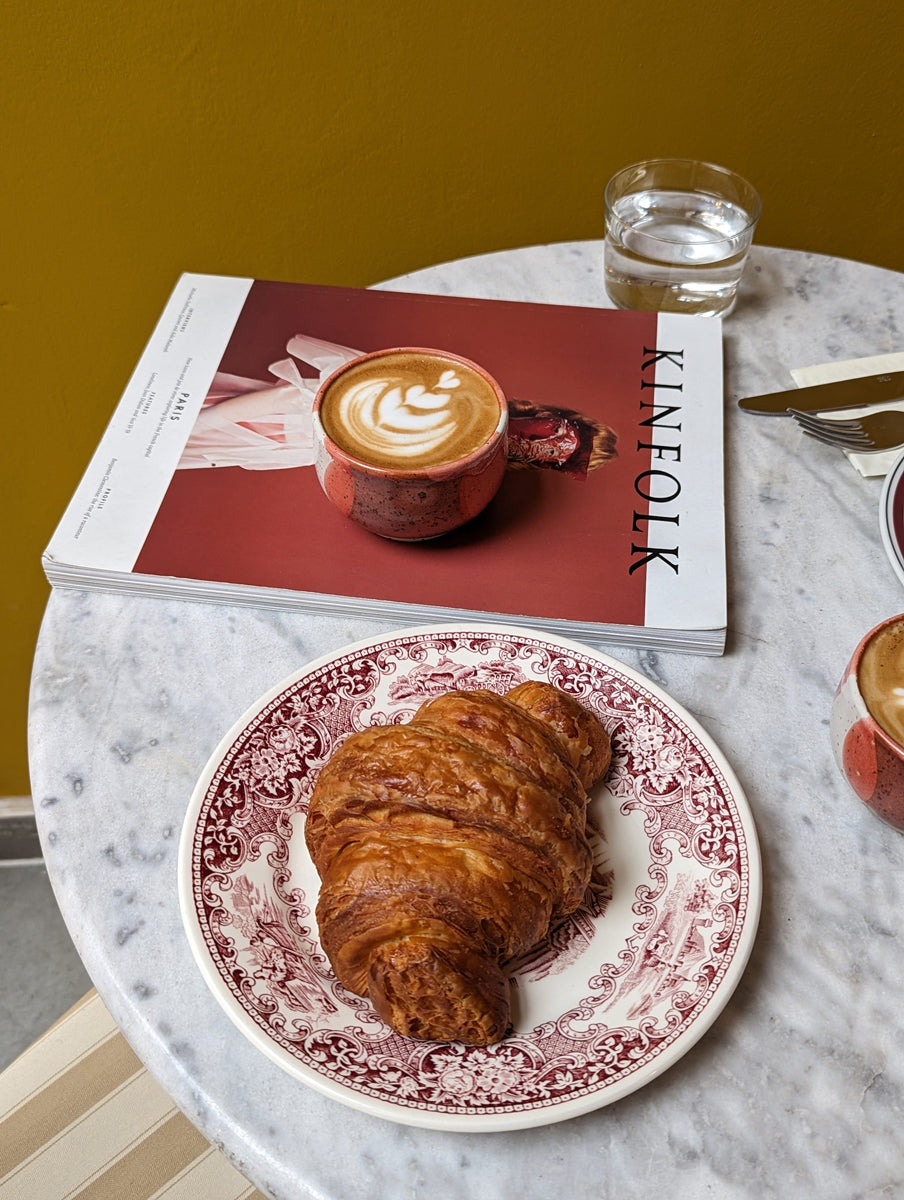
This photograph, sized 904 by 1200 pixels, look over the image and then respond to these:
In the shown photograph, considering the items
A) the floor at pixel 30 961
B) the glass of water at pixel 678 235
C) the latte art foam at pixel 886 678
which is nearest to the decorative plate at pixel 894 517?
the latte art foam at pixel 886 678

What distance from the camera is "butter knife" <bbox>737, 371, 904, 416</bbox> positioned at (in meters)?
0.93

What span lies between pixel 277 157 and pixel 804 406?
69cm

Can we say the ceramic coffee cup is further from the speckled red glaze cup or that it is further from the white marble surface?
the speckled red glaze cup

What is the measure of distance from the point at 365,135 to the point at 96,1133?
1.04 m

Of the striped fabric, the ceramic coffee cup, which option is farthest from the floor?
the ceramic coffee cup

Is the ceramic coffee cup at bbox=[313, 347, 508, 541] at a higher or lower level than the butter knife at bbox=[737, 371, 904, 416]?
higher

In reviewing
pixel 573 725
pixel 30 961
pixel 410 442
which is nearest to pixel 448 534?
pixel 410 442

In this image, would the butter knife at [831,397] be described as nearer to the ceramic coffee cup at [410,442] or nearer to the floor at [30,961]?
the ceramic coffee cup at [410,442]

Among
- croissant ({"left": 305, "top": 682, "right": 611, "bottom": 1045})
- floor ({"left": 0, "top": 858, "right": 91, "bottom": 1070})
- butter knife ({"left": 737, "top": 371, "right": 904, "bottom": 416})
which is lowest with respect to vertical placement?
floor ({"left": 0, "top": 858, "right": 91, "bottom": 1070})

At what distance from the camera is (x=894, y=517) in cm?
81

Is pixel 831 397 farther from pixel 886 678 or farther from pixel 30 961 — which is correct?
pixel 30 961

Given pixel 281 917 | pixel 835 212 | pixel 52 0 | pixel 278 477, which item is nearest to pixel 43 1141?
pixel 281 917

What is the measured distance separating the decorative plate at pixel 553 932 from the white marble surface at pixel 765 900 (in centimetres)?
3

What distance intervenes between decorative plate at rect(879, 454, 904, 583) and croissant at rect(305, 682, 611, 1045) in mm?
333
